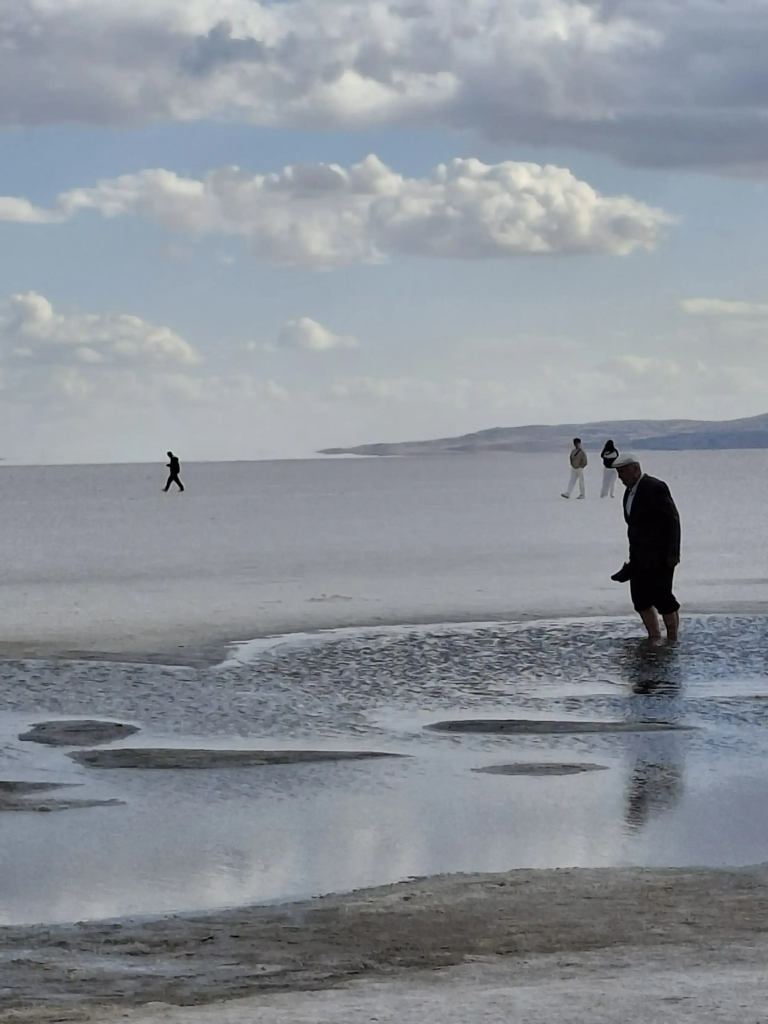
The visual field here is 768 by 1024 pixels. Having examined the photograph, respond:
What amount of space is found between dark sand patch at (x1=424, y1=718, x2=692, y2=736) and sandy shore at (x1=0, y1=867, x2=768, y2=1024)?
11.4ft

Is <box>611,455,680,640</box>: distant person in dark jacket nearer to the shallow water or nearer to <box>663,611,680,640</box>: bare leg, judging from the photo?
<box>663,611,680,640</box>: bare leg

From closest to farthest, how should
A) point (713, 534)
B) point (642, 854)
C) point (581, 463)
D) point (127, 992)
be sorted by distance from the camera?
point (127, 992)
point (642, 854)
point (713, 534)
point (581, 463)

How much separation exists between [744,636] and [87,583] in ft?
32.3

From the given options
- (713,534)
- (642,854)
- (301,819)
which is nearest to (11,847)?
(301,819)

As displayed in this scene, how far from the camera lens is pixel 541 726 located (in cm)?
1043

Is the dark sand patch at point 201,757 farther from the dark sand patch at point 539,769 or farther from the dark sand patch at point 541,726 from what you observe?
the dark sand patch at point 541,726

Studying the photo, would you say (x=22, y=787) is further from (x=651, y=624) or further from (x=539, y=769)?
(x=651, y=624)

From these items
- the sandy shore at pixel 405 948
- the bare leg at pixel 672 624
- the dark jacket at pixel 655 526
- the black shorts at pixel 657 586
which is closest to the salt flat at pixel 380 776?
the sandy shore at pixel 405 948

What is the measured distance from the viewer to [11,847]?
728 cm

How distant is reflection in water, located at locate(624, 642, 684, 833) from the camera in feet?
26.9

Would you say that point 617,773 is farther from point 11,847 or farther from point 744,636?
point 744,636

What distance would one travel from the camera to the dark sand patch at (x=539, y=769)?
896cm

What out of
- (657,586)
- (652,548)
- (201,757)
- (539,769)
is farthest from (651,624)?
(201,757)

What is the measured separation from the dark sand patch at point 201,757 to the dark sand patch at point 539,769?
69cm
